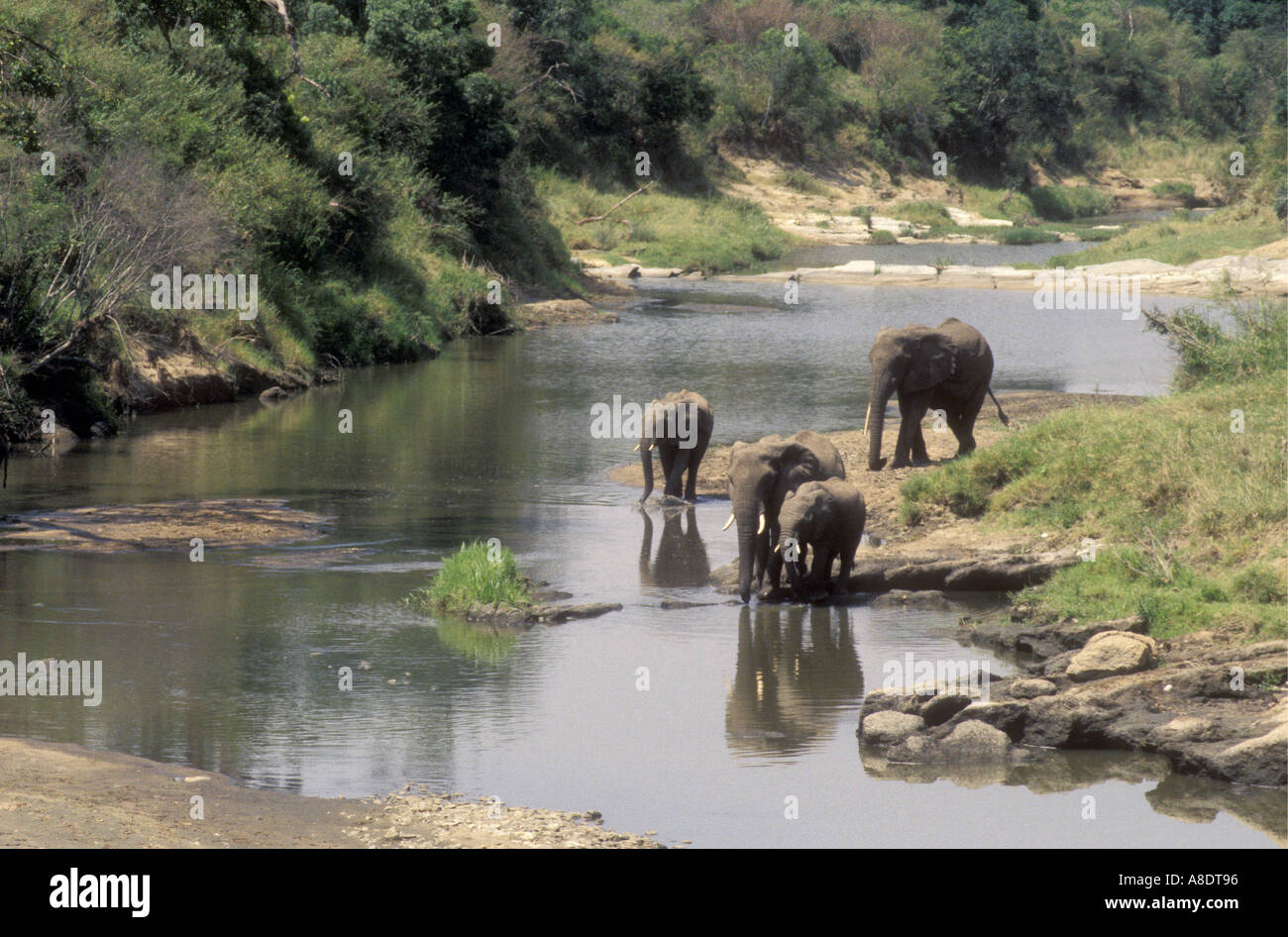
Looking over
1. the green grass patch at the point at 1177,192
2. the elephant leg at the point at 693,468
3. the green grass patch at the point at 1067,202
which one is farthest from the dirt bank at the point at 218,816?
the green grass patch at the point at 1177,192

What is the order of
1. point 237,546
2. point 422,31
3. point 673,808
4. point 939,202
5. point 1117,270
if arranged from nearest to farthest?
point 673,808 < point 237,546 < point 422,31 < point 1117,270 < point 939,202

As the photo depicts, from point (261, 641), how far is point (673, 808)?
5.00 m

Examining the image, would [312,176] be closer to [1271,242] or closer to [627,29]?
[1271,242]

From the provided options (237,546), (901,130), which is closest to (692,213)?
(901,130)

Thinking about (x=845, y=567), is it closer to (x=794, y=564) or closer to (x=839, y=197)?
(x=794, y=564)

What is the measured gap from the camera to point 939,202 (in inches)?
3110

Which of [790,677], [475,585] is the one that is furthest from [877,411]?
[790,677]

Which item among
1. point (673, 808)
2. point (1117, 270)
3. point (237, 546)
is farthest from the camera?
point (1117, 270)

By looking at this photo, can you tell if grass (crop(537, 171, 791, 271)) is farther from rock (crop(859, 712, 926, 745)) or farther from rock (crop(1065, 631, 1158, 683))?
rock (crop(859, 712, 926, 745))

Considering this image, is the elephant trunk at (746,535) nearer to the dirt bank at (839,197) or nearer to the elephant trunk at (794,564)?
the elephant trunk at (794,564)

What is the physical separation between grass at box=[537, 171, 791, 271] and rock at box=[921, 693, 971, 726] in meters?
42.4

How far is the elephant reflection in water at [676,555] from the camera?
15852 millimetres

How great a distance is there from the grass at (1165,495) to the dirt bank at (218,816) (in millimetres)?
5825

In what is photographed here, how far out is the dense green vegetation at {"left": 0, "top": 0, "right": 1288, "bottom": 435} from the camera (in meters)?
23.8
